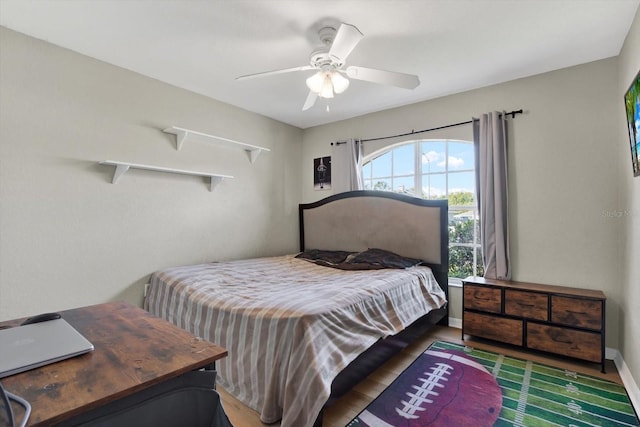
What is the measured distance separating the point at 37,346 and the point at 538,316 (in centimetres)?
314

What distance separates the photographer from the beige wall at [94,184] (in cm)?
229

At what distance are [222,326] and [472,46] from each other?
272 centimetres

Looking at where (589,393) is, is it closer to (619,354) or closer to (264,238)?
(619,354)

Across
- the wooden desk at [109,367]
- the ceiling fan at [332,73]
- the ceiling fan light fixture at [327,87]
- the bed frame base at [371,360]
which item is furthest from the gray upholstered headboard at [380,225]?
the wooden desk at [109,367]

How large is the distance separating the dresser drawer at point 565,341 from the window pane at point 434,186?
1549mm

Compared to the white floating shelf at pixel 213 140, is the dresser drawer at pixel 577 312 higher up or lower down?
lower down

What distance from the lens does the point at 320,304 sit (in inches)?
73.8

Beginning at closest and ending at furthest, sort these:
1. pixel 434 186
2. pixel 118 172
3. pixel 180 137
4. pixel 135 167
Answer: pixel 118 172 → pixel 135 167 → pixel 180 137 → pixel 434 186

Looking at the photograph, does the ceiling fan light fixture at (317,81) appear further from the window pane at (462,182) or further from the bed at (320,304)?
the window pane at (462,182)

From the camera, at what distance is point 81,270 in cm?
257

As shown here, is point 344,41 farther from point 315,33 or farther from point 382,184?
point 382,184

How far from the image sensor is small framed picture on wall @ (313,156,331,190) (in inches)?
173

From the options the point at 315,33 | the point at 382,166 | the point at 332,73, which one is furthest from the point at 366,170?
the point at 315,33

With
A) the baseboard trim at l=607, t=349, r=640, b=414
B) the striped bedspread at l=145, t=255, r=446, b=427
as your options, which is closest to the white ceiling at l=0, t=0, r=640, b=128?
the striped bedspread at l=145, t=255, r=446, b=427
